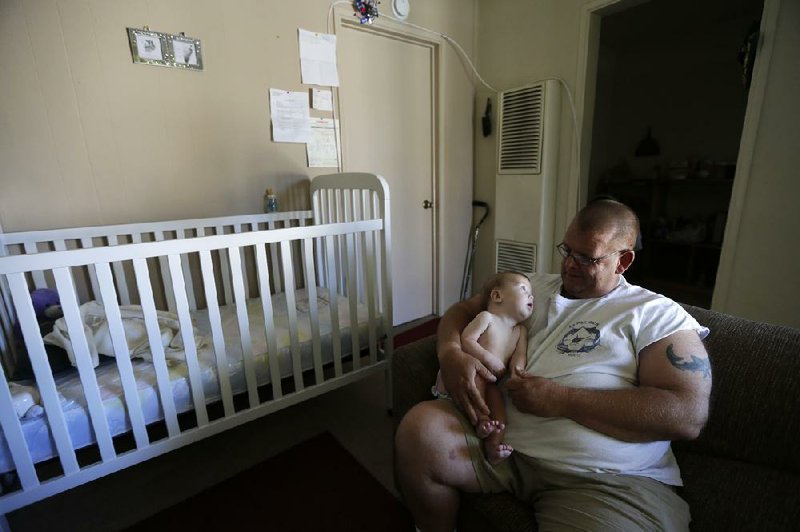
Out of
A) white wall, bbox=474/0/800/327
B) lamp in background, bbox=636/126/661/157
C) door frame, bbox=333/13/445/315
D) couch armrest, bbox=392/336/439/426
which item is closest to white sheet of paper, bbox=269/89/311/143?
door frame, bbox=333/13/445/315

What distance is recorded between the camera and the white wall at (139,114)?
1.49m

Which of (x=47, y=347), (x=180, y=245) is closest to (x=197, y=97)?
(x=180, y=245)

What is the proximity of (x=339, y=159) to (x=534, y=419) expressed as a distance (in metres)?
1.93

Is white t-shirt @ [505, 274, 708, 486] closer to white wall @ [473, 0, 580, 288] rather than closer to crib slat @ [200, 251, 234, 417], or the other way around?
crib slat @ [200, 251, 234, 417]

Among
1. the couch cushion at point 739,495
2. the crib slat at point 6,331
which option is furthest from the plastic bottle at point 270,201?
the couch cushion at point 739,495

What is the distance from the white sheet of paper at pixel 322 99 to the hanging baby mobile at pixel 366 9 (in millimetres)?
497

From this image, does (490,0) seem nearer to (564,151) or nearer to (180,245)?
(564,151)

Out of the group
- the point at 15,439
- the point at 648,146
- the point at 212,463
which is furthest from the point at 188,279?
the point at 648,146

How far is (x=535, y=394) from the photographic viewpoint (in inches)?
34.4

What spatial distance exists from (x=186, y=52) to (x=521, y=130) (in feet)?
6.55

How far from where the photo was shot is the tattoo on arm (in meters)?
0.80

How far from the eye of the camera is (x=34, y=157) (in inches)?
59.6

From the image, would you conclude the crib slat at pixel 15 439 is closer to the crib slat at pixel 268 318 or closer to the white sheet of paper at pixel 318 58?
the crib slat at pixel 268 318

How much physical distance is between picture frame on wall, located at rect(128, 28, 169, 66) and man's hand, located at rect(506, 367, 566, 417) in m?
2.03
